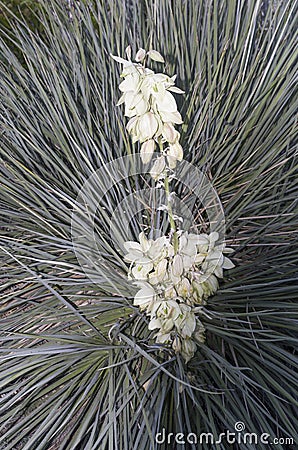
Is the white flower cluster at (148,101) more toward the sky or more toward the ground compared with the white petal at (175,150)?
more toward the sky

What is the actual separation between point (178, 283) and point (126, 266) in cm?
17

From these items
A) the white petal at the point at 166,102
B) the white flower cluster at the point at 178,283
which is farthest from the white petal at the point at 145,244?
the white petal at the point at 166,102

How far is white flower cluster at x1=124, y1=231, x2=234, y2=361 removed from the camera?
1090 mm

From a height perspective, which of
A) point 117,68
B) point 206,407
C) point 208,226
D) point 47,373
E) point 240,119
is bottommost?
point 206,407

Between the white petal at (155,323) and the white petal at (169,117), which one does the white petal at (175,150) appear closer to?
the white petal at (169,117)

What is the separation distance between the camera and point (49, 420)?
1042 millimetres

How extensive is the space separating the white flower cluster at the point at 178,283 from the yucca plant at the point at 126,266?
36 mm

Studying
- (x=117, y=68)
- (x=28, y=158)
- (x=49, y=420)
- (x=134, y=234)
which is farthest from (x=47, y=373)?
(x=117, y=68)

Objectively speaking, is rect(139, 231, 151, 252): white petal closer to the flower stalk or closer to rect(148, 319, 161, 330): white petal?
the flower stalk

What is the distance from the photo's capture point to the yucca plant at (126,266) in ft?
3.43

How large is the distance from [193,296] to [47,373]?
1.01 feet

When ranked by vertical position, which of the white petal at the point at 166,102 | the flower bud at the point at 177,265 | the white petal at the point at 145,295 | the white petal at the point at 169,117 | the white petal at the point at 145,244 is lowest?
the white petal at the point at 145,295

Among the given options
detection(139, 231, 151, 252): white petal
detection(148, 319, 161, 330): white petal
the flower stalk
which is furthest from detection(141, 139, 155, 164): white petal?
detection(148, 319, 161, 330): white petal

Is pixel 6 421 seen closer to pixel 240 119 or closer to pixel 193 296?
pixel 193 296
